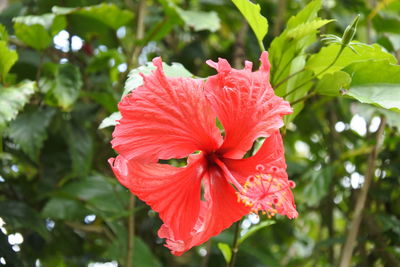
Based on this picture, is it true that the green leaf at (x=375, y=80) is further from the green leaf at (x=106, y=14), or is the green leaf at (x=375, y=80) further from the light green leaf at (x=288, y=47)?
the green leaf at (x=106, y=14)

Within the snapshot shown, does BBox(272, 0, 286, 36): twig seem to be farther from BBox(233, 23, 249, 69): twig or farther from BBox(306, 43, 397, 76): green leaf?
BBox(306, 43, 397, 76): green leaf

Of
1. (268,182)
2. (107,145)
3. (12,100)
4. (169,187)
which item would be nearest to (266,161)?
(268,182)

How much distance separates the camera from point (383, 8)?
167cm

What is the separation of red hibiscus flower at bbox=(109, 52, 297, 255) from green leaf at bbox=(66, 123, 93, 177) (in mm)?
648

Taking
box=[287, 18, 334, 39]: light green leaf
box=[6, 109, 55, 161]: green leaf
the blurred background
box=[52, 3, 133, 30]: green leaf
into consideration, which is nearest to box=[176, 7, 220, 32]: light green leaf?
the blurred background

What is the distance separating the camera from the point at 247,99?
0.87 meters

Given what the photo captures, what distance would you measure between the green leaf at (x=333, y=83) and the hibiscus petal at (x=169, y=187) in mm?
271

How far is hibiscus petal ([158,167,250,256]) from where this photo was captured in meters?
0.87

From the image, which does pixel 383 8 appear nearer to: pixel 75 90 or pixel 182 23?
pixel 182 23

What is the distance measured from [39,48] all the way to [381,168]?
43.7 inches

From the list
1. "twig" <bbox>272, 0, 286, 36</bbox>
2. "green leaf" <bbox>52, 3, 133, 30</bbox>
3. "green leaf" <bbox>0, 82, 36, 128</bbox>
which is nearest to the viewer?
"green leaf" <bbox>0, 82, 36, 128</bbox>

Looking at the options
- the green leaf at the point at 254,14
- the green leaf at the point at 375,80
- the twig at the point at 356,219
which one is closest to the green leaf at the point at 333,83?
the green leaf at the point at 375,80

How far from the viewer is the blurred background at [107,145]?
1358mm

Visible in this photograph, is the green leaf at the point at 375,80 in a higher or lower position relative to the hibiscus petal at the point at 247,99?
lower
